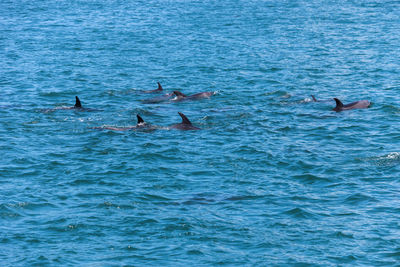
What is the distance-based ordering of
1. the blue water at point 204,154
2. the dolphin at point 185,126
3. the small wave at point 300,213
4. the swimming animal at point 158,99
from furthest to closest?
the swimming animal at point 158,99 < the dolphin at point 185,126 < the small wave at point 300,213 < the blue water at point 204,154

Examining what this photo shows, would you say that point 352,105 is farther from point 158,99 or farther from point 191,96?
point 158,99

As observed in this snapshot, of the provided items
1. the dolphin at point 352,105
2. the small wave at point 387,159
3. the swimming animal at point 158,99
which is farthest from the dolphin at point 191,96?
the small wave at point 387,159

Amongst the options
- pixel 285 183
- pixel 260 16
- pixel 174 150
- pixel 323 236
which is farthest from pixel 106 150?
pixel 260 16

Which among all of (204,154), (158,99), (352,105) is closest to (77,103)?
(158,99)

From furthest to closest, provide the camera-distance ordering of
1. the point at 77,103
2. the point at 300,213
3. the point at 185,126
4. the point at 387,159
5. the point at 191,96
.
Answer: the point at 191,96
the point at 77,103
the point at 185,126
the point at 387,159
the point at 300,213

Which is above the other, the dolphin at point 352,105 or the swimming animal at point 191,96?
the dolphin at point 352,105

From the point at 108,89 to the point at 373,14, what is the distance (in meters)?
32.5

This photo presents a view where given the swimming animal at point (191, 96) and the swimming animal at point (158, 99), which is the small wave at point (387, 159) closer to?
the swimming animal at point (191, 96)

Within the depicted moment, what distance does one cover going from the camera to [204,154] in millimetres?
24281

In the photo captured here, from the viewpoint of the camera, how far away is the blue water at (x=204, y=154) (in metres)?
17.3

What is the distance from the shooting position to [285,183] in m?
21.5

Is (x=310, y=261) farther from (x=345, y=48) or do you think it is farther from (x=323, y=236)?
(x=345, y=48)

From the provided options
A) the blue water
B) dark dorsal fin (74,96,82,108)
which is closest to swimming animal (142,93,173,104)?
the blue water

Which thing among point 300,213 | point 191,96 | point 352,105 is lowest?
point 191,96
